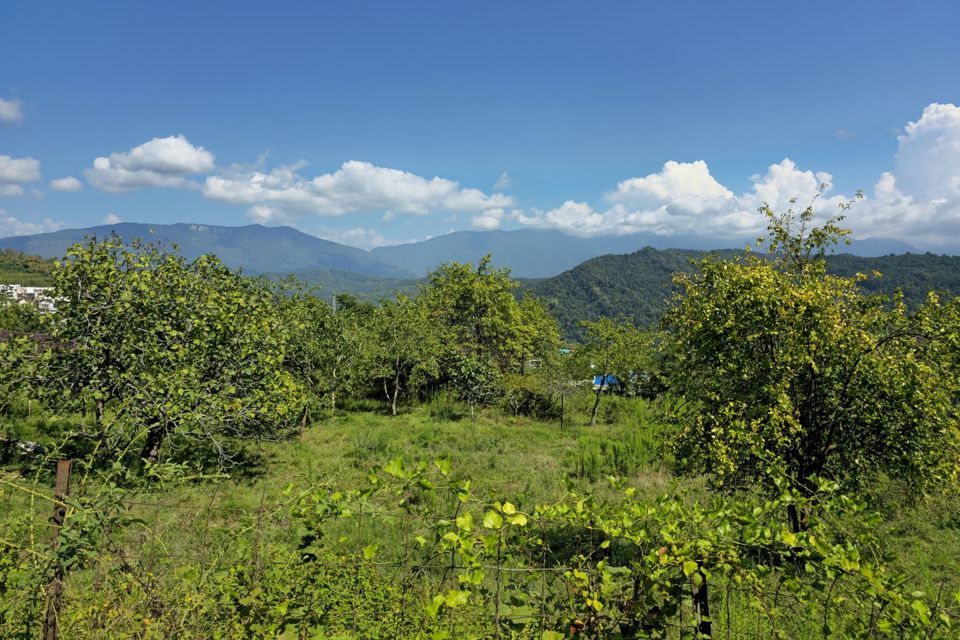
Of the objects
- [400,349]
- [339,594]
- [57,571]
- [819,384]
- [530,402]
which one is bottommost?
[530,402]

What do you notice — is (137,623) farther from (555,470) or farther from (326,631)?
(555,470)

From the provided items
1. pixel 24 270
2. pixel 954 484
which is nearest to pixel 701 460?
pixel 954 484

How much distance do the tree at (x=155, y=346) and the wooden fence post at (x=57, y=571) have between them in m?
7.29

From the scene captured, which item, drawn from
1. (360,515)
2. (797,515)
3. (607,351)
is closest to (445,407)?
(607,351)

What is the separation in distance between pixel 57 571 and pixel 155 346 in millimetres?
9018

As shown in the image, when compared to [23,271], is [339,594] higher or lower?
lower

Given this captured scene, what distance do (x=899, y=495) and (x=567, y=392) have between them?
53.9ft

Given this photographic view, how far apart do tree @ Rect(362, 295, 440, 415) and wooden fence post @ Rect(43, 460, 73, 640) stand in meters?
20.3

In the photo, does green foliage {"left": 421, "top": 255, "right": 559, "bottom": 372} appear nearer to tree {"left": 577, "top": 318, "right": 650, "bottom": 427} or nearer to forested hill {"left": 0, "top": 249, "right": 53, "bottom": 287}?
tree {"left": 577, "top": 318, "right": 650, "bottom": 427}

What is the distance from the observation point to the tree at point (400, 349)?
25.0m

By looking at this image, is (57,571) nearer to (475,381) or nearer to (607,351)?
(475,381)

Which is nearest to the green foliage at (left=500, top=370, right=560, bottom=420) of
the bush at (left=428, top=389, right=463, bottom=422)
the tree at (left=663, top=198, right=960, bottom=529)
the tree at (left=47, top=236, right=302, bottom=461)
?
the bush at (left=428, top=389, right=463, bottom=422)

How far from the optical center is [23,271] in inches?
4530

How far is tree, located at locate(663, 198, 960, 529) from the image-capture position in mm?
7465
